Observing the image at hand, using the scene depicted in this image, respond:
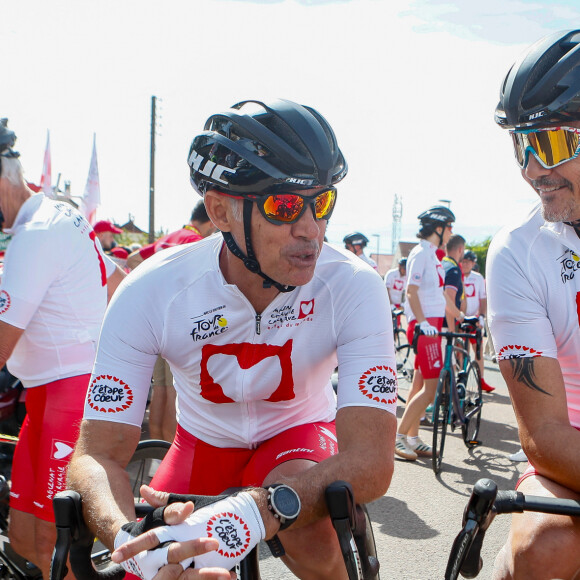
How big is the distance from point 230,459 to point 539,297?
131 cm

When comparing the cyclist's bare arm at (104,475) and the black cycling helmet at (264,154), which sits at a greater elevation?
the black cycling helmet at (264,154)

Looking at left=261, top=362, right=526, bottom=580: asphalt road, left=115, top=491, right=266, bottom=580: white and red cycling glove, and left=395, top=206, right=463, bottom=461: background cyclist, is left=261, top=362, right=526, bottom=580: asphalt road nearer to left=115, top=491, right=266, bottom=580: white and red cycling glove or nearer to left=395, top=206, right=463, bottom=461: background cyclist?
left=395, top=206, right=463, bottom=461: background cyclist

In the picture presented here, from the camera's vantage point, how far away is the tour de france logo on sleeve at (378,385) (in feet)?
7.48

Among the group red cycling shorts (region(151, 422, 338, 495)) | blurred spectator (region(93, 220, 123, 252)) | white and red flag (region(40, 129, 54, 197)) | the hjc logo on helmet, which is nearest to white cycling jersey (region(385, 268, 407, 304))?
blurred spectator (region(93, 220, 123, 252))

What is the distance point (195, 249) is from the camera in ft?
8.98

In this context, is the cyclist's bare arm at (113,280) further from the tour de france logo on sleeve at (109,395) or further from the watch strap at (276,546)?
the watch strap at (276,546)

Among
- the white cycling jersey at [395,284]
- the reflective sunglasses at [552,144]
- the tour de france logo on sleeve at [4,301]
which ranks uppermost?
the reflective sunglasses at [552,144]

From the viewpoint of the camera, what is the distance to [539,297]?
2.34 metres

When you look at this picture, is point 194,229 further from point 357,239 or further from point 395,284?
point 395,284

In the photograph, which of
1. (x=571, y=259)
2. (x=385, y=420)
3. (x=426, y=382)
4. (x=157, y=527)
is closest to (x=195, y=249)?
(x=385, y=420)

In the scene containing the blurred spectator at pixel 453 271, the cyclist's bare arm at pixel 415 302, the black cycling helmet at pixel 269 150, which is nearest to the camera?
the black cycling helmet at pixel 269 150

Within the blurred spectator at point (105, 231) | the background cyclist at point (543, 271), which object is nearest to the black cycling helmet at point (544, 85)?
the background cyclist at point (543, 271)

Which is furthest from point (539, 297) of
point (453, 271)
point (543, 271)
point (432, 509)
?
point (453, 271)

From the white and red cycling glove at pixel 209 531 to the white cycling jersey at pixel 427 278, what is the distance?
19.5ft
